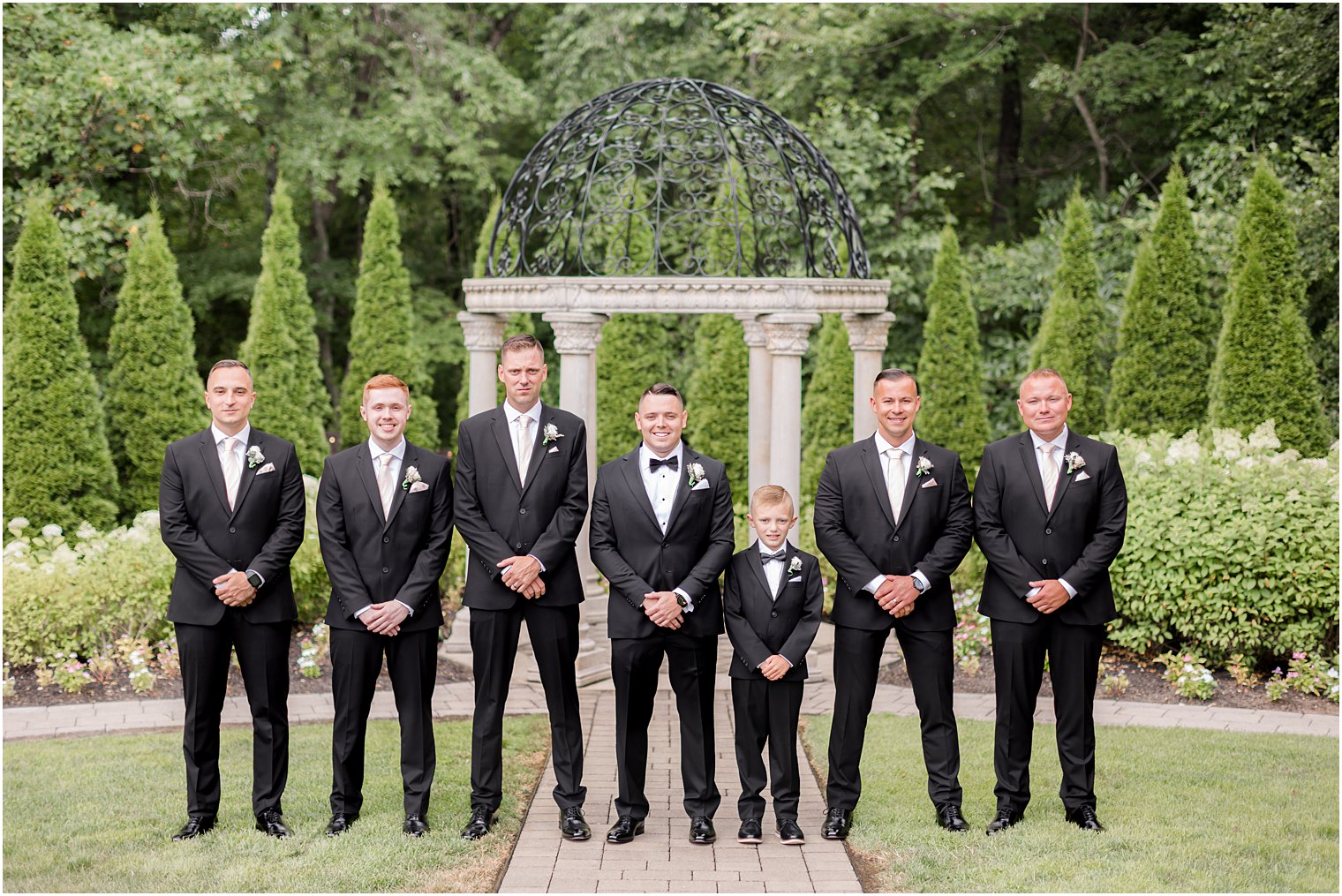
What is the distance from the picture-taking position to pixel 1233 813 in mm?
5867

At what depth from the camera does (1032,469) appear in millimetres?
5527

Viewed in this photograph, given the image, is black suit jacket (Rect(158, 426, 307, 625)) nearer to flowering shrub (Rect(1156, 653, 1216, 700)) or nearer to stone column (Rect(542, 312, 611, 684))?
stone column (Rect(542, 312, 611, 684))

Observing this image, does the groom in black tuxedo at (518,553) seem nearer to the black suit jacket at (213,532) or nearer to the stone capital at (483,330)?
the black suit jacket at (213,532)

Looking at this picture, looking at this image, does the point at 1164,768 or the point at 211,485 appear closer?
the point at 211,485

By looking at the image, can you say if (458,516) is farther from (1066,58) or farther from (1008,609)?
(1066,58)

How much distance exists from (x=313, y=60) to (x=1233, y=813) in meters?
14.9

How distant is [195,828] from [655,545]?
232cm

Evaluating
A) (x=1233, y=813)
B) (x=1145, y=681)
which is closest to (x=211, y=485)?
(x=1233, y=813)

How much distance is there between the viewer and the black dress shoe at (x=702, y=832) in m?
5.41

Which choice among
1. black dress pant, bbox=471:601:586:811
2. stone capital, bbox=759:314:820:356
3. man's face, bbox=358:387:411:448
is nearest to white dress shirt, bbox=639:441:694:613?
black dress pant, bbox=471:601:586:811

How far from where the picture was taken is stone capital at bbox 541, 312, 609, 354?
26.5 feet

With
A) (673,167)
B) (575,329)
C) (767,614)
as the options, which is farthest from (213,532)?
(673,167)

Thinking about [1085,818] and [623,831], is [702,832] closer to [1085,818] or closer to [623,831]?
[623,831]

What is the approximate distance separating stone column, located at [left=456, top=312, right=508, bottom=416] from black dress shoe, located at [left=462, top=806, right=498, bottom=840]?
12.6ft
